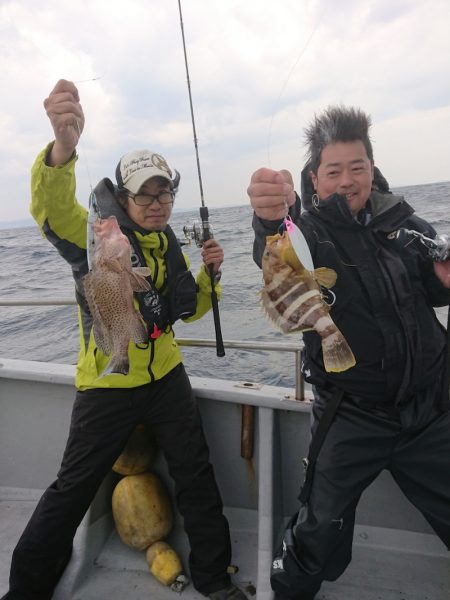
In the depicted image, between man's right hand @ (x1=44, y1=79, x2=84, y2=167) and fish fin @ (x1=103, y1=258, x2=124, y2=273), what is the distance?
0.60m

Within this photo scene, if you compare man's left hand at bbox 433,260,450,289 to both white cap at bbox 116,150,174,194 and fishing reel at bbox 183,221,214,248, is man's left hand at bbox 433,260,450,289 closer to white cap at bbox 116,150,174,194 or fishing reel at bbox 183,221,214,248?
fishing reel at bbox 183,221,214,248

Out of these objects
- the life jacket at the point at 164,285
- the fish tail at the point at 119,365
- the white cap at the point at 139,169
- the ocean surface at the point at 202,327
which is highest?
the white cap at the point at 139,169

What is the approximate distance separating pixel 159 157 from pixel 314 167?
1.00 m

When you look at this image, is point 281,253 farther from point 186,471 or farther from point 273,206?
point 186,471

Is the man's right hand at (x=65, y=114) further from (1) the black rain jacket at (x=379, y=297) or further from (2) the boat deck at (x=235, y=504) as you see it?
(2) the boat deck at (x=235, y=504)

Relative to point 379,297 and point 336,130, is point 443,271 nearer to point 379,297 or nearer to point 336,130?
point 379,297

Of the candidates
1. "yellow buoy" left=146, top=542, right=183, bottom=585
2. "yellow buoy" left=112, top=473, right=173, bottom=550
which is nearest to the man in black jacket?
"yellow buoy" left=146, top=542, right=183, bottom=585

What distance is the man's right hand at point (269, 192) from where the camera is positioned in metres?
2.10

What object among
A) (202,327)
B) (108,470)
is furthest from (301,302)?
(202,327)

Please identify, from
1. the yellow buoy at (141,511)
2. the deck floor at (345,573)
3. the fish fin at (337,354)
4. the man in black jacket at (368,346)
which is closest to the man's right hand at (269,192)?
the man in black jacket at (368,346)

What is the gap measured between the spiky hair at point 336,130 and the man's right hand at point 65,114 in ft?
4.01

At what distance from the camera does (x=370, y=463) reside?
7.77 ft

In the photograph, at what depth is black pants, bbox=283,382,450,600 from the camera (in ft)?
7.63

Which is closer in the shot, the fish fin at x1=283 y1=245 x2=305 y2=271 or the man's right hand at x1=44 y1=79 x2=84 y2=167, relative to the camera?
the fish fin at x1=283 y1=245 x2=305 y2=271
